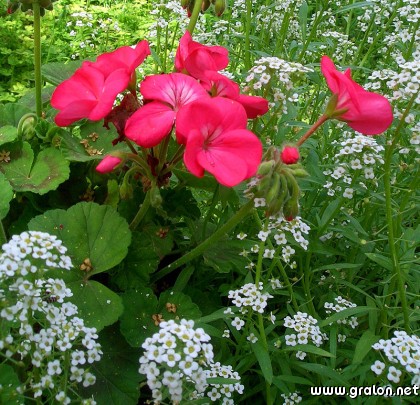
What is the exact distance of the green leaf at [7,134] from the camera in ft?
5.07

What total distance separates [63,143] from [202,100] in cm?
54

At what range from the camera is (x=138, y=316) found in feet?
4.79

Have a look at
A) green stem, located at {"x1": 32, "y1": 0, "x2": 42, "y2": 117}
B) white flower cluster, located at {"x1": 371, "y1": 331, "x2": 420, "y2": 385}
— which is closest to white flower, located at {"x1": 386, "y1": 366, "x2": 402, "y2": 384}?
white flower cluster, located at {"x1": 371, "y1": 331, "x2": 420, "y2": 385}

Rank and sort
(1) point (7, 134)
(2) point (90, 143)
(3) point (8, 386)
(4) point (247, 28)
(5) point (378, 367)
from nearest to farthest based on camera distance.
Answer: (3) point (8, 386)
(5) point (378, 367)
(1) point (7, 134)
(2) point (90, 143)
(4) point (247, 28)

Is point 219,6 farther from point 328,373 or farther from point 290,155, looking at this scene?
point 328,373

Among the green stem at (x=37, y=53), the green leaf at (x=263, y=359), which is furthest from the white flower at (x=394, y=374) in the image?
the green stem at (x=37, y=53)

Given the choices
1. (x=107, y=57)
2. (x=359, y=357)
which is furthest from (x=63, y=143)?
(x=359, y=357)

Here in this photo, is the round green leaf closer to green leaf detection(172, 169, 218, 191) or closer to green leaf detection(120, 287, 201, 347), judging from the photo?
green leaf detection(120, 287, 201, 347)

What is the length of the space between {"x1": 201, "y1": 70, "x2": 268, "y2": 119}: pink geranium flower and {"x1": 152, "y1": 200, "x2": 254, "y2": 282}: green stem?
8.8 inches

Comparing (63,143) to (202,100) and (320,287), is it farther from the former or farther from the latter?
(320,287)

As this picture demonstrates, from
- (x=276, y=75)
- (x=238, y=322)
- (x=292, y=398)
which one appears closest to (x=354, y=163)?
(x=276, y=75)

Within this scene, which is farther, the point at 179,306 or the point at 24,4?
the point at 24,4

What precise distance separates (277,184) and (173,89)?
1.02ft

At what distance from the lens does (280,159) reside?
1.20 m
